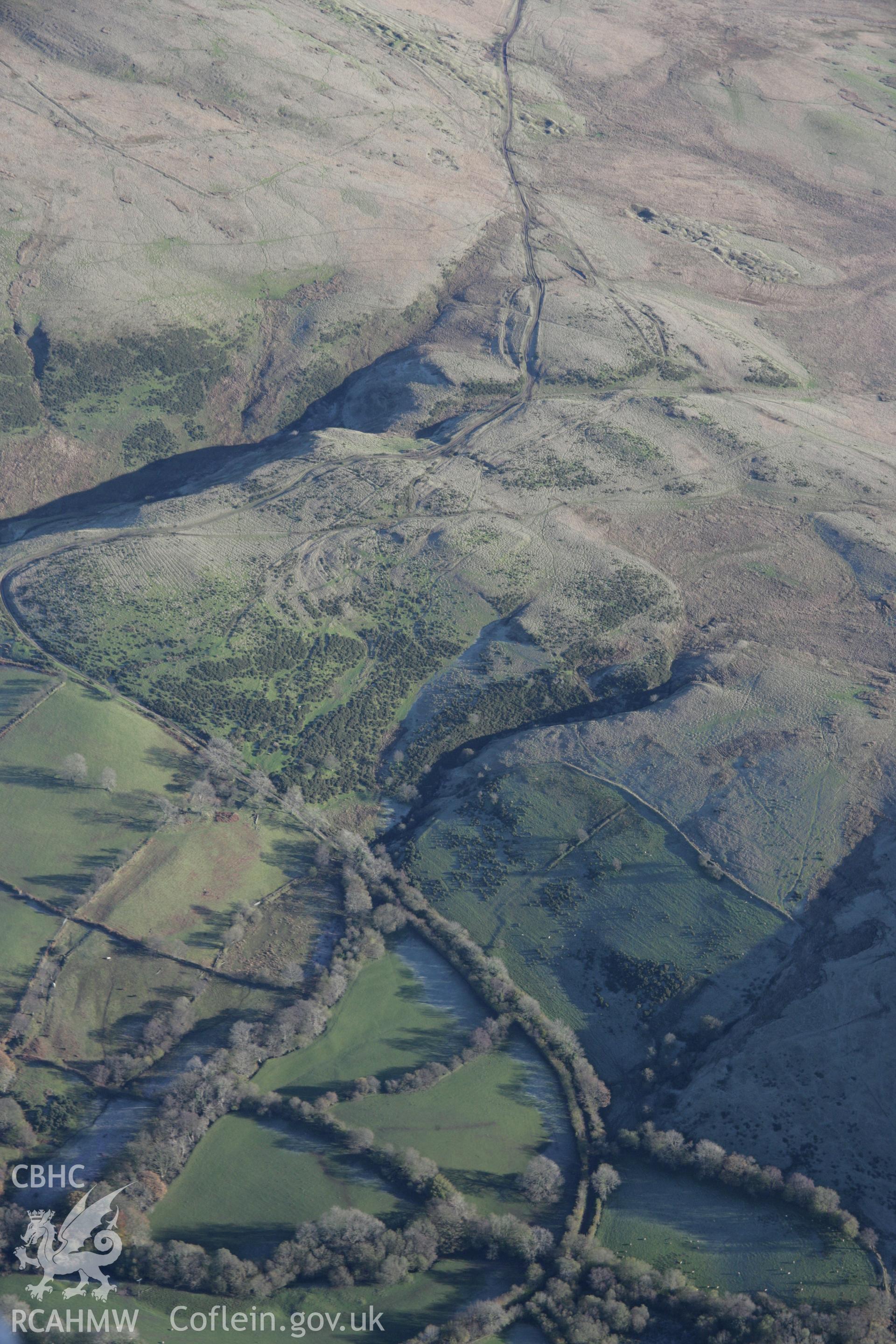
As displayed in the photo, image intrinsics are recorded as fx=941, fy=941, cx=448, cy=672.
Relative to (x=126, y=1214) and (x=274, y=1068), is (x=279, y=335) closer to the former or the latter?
(x=274, y=1068)

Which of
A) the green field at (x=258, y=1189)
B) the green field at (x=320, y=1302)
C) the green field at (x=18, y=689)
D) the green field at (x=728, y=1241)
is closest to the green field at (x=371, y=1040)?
the green field at (x=258, y=1189)

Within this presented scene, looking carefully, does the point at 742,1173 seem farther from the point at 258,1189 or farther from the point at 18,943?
the point at 18,943

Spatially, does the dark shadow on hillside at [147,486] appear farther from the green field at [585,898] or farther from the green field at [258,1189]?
the green field at [258,1189]

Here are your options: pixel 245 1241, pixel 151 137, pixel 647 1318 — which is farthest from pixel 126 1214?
pixel 151 137

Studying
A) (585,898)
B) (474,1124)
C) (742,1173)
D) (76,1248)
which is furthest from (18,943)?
(742,1173)

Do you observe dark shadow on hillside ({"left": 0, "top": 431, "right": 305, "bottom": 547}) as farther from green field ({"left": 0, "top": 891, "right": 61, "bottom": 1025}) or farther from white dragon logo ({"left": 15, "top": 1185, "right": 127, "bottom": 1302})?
white dragon logo ({"left": 15, "top": 1185, "right": 127, "bottom": 1302})
